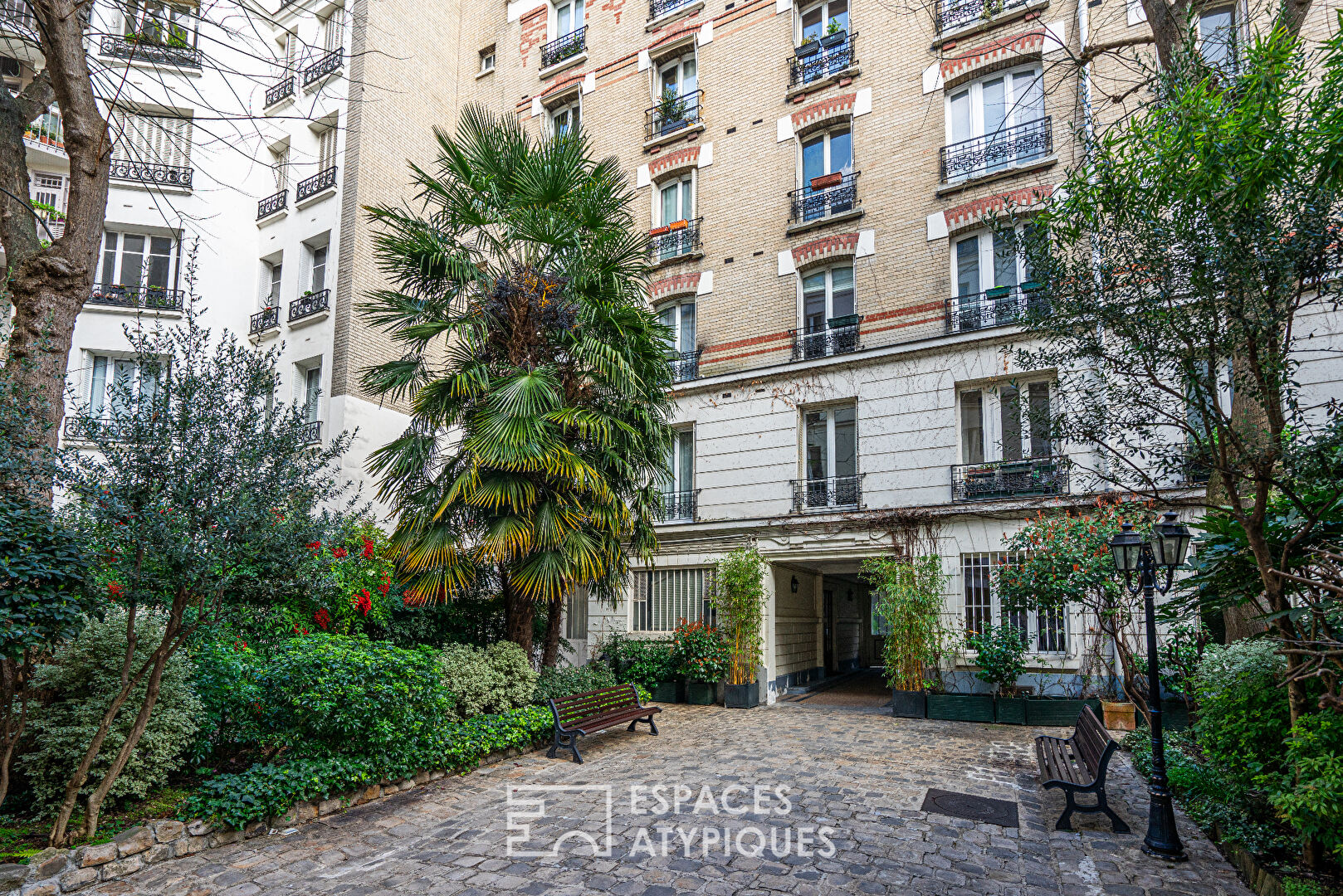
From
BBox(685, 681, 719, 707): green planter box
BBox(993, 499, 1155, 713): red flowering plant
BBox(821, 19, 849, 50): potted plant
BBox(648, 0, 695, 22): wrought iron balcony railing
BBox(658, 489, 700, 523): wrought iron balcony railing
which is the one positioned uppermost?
BBox(648, 0, 695, 22): wrought iron balcony railing

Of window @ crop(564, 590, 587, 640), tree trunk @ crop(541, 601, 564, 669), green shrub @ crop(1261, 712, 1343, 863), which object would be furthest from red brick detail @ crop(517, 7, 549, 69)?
green shrub @ crop(1261, 712, 1343, 863)

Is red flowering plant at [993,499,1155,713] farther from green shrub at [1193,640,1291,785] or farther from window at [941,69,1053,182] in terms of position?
window at [941,69,1053,182]

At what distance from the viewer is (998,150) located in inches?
544

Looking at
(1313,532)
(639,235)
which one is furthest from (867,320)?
(1313,532)

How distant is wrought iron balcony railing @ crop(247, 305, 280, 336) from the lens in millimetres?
19438

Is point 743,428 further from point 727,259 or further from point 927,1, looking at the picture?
point 927,1

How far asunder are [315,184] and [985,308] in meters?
17.0

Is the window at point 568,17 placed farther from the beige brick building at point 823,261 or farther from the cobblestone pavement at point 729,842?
the cobblestone pavement at point 729,842

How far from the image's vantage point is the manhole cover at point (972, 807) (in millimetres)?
6915

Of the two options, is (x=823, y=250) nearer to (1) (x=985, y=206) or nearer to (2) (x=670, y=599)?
(1) (x=985, y=206)

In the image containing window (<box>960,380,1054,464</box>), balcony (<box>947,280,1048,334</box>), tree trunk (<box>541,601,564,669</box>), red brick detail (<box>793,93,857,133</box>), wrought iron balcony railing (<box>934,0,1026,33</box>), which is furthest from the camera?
red brick detail (<box>793,93,857,133</box>)

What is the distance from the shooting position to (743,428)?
15617mm

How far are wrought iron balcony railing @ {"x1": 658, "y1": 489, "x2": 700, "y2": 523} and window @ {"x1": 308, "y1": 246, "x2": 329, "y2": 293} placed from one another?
1105cm

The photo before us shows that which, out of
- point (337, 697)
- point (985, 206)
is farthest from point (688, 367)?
point (337, 697)
